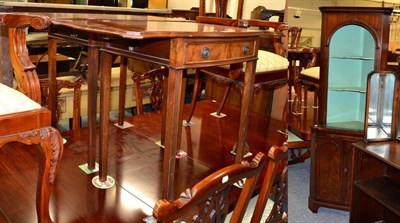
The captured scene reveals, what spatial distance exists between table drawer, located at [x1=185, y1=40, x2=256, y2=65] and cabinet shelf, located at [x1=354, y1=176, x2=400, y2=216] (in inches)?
38.5

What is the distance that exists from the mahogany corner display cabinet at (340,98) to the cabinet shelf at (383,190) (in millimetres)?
258

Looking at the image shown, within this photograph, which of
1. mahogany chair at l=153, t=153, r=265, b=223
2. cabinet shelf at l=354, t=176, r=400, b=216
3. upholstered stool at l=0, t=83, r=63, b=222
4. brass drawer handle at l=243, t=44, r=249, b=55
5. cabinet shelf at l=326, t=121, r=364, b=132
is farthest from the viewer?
cabinet shelf at l=326, t=121, r=364, b=132

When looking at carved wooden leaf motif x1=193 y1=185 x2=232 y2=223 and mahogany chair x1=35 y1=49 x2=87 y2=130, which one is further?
mahogany chair x1=35 y1=49 x2=87 y2=130

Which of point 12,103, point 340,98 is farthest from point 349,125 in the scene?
point 12,103

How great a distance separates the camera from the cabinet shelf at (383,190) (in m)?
1.92

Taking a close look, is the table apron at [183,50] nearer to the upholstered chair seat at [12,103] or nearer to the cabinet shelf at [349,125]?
the upholstered chair seat at [12,103]

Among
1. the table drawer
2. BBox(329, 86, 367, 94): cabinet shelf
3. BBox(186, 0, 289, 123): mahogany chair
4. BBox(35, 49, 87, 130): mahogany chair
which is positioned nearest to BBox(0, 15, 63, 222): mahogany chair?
the table drawer

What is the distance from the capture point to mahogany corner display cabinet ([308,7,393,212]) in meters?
2.34

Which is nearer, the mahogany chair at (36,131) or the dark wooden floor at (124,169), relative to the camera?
the mahogany chair at (36,131)

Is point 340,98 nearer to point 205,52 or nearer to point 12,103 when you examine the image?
point 205,52

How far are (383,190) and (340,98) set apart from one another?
0.71 m

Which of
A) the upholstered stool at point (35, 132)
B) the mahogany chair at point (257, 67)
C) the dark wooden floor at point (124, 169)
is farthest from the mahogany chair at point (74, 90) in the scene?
the upholstered stool at point (35, 132)

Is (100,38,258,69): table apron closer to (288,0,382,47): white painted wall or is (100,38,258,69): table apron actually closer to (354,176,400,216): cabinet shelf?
(288,0,382,47): white painted wall

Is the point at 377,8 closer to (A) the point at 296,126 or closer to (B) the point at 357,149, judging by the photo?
(B) the point at 357,149
